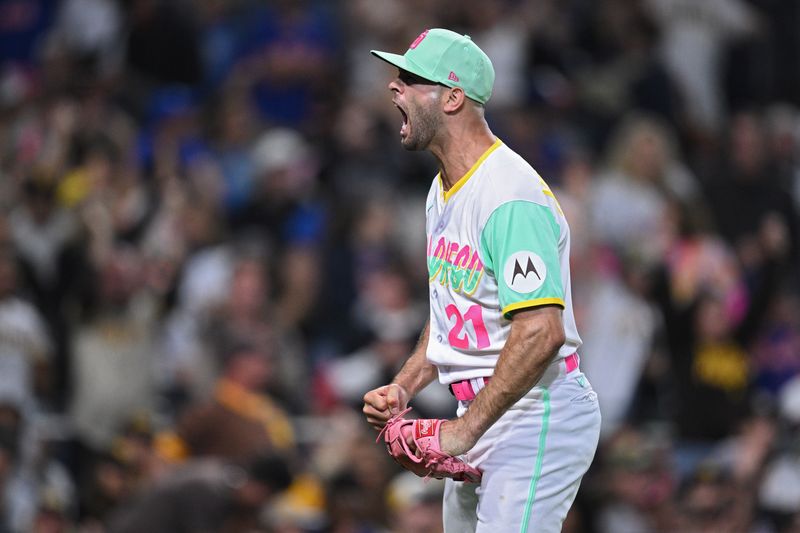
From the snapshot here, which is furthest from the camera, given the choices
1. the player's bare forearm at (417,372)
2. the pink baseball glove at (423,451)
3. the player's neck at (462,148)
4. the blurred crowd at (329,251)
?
the blurred crowd at (329,251)

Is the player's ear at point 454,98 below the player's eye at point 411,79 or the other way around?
below

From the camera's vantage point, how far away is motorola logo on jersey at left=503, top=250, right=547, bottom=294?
3.93 meters

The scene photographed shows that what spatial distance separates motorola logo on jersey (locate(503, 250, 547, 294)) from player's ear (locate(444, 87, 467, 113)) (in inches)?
21.1

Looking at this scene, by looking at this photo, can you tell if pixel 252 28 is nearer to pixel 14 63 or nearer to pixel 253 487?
pixel 14 63

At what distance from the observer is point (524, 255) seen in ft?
13.0

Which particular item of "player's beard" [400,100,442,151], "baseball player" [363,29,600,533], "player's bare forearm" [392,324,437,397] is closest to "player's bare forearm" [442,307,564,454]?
"baseball player" [363,29,600,533]

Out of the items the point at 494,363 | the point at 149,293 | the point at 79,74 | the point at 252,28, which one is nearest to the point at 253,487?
the point at 149,293

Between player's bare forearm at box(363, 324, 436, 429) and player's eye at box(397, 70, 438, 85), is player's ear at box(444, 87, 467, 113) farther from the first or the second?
player's bare forearm at box(363, 324, 436, 429)

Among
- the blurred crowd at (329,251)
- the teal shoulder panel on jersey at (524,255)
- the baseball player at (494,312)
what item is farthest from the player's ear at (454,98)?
the blurred crowd at (329,251)

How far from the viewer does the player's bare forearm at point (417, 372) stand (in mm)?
4457

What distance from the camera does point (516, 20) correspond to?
12648 mm

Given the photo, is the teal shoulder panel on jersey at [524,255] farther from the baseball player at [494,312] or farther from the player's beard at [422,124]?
the player's beard at [422,124]

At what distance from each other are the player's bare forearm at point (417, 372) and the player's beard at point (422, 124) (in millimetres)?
653

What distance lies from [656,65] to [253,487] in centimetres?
661
